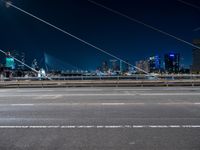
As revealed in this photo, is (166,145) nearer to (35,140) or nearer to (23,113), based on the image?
(35,140)

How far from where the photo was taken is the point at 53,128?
838 centimetres

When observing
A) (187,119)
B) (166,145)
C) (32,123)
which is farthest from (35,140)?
(187,119)

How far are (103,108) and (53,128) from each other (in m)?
3.93

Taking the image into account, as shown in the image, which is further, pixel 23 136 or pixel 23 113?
pixel 23 113

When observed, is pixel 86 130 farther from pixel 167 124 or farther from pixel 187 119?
pixel 187 119

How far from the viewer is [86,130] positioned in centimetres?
807

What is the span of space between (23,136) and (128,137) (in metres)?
2.48

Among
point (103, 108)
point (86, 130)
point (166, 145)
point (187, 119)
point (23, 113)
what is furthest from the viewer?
point (103, 108)

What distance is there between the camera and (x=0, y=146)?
660 cm

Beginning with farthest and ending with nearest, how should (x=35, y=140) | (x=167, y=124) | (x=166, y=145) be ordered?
(x=167, y=124) → (x=35, y=140) → (x=166, y=145)

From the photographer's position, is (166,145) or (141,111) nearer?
(166,145)

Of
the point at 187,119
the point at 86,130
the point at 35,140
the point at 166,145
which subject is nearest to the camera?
the point at 166,145

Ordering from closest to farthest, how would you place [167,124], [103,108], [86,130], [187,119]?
[86,130] < [167,124] < [187,119] < [103,108]

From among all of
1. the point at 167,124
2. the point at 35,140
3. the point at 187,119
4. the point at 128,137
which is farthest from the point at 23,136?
the point at 187,119
